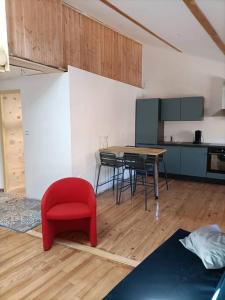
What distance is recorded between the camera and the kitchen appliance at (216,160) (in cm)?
516

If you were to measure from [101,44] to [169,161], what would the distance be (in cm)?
304

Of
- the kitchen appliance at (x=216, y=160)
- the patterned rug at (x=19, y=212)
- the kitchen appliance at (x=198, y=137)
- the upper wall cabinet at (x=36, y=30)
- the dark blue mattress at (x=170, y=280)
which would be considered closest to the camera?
the dark blue mattress at (x=170, y=280)

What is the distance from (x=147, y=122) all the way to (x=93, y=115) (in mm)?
1969

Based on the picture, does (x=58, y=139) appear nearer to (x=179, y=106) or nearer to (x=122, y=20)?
(x=122, y=20)

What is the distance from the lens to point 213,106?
18.5ft

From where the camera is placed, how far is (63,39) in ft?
12.3

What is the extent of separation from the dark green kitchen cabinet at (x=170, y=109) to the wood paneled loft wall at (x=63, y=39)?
1193 mm

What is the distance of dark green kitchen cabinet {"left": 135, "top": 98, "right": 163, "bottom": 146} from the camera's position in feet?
19.4

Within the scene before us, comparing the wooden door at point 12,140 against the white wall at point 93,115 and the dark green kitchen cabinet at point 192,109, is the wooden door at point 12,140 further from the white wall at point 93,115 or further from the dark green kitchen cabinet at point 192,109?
the dark green kitchen cabinet at point 192,109

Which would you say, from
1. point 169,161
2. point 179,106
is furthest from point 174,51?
point 169,161

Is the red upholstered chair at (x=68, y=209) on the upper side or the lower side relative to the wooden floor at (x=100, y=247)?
upper

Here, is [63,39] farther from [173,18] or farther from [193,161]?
[193,161]

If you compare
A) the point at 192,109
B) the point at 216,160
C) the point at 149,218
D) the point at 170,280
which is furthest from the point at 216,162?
the point at 170,280

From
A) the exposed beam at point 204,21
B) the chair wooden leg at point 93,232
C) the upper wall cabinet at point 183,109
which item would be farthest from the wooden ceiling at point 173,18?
the chair wooden leg at point 93,232
